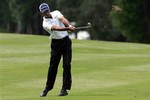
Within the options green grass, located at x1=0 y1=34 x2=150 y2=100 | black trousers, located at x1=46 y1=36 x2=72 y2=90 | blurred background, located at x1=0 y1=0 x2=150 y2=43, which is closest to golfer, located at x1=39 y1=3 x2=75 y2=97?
black trousers, located at x1=46 y1=36 x2=72 y2=90

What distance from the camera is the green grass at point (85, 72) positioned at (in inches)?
515

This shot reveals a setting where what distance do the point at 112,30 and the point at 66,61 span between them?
6138cm

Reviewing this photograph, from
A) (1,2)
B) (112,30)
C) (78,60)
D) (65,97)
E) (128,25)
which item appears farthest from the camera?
(1,2)

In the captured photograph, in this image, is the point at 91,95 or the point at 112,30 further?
→ the point at 112,30

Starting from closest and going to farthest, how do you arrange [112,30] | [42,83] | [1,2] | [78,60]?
1. [42,83]
2. [78,60]
3. [112,30]
4. [1,2]

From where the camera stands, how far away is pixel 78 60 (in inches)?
861

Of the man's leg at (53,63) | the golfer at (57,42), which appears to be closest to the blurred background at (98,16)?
the man's leg at (53,63)

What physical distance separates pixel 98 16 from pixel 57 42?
62871 mm

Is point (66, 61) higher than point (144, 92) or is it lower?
higher

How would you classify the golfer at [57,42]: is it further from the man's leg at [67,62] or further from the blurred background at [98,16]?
the blurred background at [98,16]

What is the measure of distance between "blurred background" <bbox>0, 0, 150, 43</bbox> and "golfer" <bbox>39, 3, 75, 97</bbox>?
85.6 ft

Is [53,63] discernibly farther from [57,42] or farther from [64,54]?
Answer: [57,42]

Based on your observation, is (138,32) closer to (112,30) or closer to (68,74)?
(112,30)

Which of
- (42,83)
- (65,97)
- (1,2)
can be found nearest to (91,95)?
(65,97)
